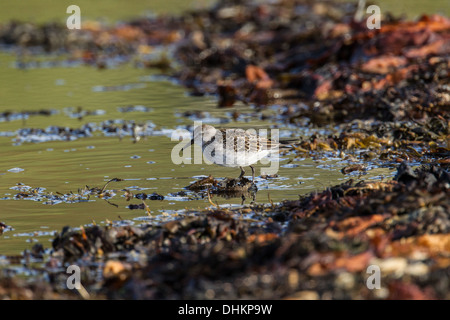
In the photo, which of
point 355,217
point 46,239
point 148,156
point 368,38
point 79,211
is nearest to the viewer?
point 355,217

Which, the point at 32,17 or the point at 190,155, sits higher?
the point at 32,17

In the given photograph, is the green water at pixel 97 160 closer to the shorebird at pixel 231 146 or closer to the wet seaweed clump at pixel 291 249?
the shorebird at pixel 231 146

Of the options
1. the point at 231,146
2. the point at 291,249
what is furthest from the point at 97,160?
the point at 291,249

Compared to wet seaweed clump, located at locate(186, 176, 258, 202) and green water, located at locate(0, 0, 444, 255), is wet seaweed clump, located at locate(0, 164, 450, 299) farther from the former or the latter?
wet seaweed clump, located at locate(186, 176, 258, 202)

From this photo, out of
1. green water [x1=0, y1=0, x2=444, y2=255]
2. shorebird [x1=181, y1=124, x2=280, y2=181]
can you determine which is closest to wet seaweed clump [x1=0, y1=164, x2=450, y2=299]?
green water [x1=0, y1=0, x2=444, y2=255]

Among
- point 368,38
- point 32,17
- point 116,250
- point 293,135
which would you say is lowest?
point 116,250

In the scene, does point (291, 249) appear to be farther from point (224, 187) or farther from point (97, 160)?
point (97, 160)
